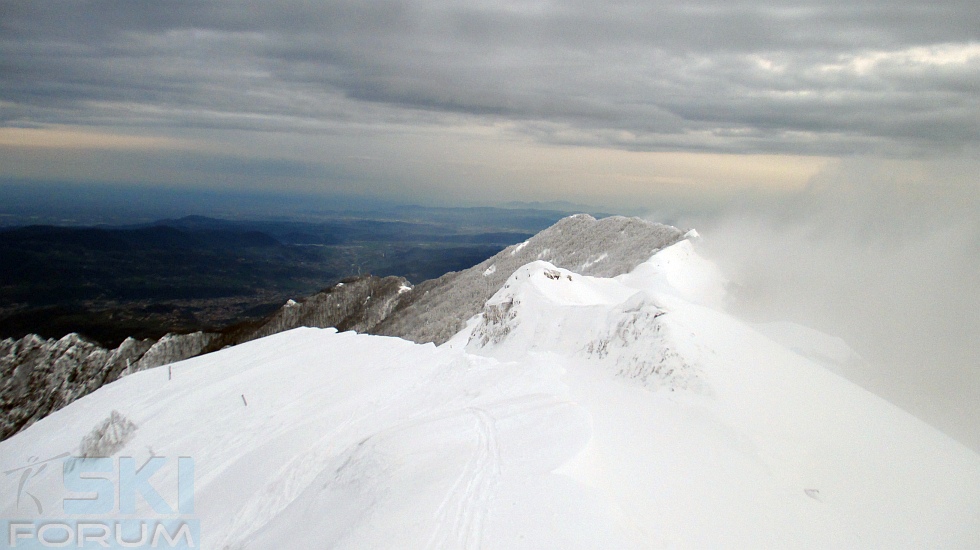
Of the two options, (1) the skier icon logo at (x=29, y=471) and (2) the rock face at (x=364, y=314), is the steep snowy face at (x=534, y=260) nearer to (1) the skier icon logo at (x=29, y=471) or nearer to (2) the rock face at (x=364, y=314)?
(2) the rock face at (x=364, y=314)

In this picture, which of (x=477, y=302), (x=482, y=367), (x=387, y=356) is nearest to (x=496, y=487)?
(x=482, y=367)

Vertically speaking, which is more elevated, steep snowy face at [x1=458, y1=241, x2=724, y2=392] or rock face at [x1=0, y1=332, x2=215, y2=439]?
steep snowy face at [x1=458, y1=241, x2=724, y2=392]

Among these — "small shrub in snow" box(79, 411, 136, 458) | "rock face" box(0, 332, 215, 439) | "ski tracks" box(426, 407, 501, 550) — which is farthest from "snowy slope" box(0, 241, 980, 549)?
"rock face" box(0, 332, 215, 439)

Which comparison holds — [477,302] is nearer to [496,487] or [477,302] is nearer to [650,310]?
[650,310]

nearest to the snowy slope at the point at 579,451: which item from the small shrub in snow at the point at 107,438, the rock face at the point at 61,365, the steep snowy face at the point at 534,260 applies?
the small shrub in snow at the point at 107,438

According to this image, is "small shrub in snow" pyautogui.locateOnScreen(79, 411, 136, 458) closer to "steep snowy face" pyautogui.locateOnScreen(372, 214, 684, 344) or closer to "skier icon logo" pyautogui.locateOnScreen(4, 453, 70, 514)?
"skier icon logo" pyautogui.locateOnScreen(4, 453, 70, 514)

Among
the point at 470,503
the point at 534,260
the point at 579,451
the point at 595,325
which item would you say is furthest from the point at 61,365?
the point at 579,451
